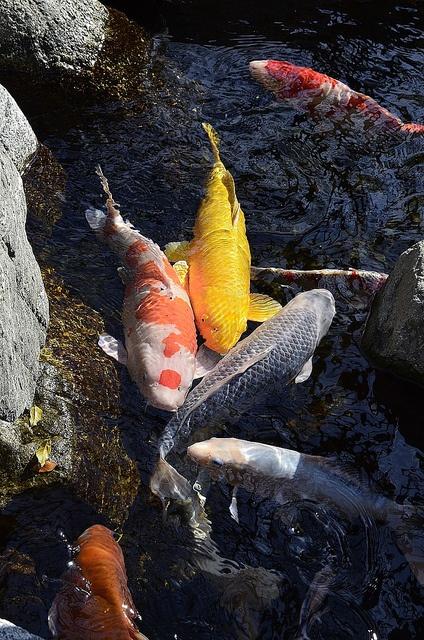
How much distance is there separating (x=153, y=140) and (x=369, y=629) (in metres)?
4.67

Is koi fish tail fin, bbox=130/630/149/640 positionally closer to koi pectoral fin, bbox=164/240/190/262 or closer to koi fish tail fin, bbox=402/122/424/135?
koi pectoral fin, bbox=164/240/190/262

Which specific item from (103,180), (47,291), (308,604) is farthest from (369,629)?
(103,180)

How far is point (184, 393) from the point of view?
5359mm

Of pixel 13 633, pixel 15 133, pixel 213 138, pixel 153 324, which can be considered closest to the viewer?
pixel 13 633

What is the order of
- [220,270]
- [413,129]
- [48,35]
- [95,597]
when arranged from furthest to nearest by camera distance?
[48,35]
[413,129]
[220,270]
[95,597]

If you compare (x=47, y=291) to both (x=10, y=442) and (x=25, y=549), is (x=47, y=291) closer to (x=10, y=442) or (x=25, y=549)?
(x=10, y=442)

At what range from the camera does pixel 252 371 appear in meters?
5.33

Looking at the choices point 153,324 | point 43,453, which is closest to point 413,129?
point 153,324

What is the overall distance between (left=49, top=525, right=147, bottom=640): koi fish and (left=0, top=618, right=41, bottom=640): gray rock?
0.18m

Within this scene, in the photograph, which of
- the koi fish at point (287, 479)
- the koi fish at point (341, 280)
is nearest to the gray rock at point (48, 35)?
the koi fish at point (341, 280)

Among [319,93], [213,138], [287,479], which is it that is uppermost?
[319,93]

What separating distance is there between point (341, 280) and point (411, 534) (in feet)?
6.69

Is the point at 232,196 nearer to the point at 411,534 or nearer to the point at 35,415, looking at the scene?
the point at 35,415

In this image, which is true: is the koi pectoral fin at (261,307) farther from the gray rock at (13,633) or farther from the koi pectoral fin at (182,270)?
the gray rock at (13,633)
